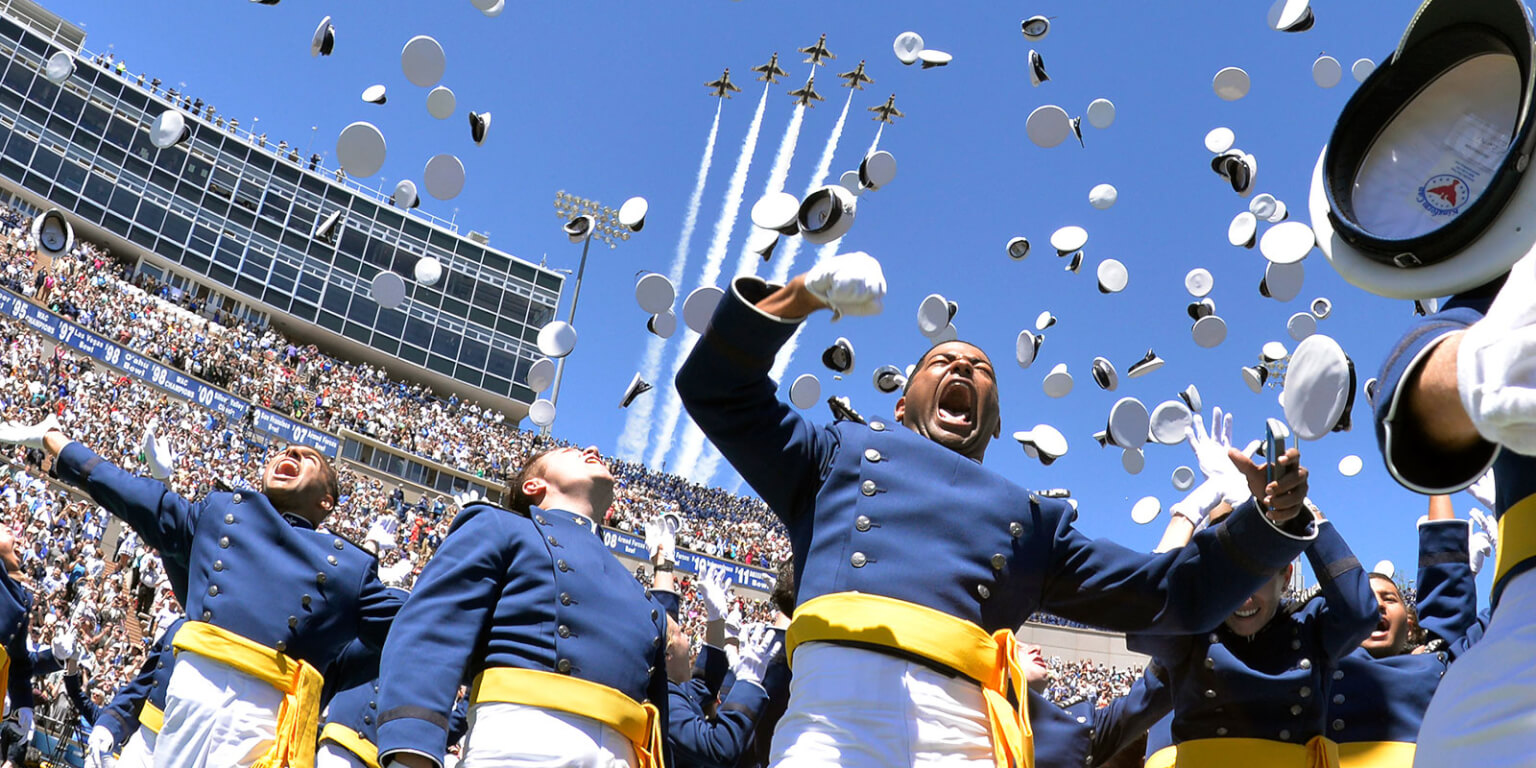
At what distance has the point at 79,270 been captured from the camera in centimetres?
3547

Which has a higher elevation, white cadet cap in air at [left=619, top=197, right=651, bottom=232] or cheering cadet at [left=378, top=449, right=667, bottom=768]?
white cadet cap in air at [left=619, top=197, right=651, bottom=232]

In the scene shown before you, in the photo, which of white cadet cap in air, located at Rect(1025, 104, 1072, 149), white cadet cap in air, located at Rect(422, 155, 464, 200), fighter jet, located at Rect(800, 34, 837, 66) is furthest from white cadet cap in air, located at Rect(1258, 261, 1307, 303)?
fighter jet, located at Rect(800, 34, 837, 66)

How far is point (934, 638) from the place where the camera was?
2.69 m

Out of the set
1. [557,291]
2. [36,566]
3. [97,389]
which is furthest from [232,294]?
[36,566]

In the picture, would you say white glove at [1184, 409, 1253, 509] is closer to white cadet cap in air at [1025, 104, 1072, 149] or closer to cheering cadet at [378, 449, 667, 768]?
cheering cadet at [378, 449, 667, 768]

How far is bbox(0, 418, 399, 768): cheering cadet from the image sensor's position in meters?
4.15

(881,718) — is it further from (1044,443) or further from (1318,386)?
(1044,443)

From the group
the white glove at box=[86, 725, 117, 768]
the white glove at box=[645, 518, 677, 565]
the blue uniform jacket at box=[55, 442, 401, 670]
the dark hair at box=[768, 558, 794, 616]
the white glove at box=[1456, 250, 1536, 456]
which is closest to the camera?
the white glove at box=[1456, 250, 1536, 456]

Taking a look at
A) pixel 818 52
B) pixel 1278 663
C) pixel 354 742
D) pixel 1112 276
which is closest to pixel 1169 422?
pixel 1112 276

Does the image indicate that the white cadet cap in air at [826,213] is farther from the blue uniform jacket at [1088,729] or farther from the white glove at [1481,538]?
the white glove at [1481,538]

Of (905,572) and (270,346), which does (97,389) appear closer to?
(270,346)

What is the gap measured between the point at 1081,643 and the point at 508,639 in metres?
39.7

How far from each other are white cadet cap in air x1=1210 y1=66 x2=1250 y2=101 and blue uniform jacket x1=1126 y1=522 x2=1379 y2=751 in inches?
301

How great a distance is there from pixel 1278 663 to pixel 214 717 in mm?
3590
